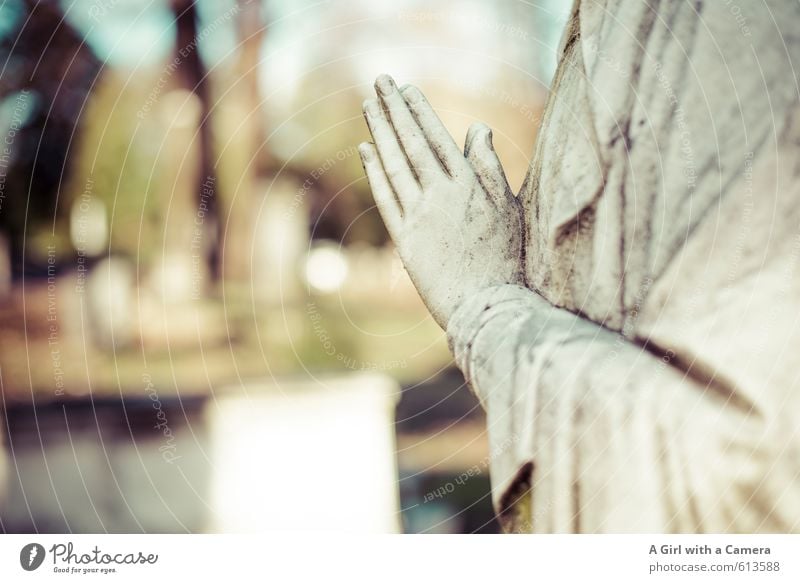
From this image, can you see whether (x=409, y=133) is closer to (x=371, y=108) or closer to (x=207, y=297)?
(x=371, y=108)

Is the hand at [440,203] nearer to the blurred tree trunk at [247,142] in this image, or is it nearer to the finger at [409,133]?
the finger at [409,133]

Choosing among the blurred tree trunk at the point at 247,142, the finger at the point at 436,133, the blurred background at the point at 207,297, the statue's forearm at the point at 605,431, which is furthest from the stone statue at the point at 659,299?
the blurred tree trunk at the point at 247,142

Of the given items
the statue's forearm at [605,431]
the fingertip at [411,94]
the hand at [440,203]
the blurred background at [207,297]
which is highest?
the blurred background at [207,297]

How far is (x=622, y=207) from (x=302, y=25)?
155 inches

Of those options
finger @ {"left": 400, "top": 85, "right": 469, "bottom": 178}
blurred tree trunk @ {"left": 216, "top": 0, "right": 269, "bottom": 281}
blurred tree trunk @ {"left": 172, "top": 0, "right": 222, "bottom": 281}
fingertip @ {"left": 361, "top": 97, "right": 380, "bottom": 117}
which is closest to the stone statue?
finger @ {"left": 400, "top": 85, "right": 469, "bottom": 178}

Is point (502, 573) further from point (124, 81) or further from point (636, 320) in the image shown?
point (124, 81)

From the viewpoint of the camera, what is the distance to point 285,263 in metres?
9.45

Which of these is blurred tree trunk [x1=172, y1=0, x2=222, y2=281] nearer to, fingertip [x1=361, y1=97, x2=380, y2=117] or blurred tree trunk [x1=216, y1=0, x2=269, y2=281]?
blurred tree trunk [x1=216, y1=0, x2=269, y2=281]

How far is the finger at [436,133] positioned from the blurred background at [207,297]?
1.30 ft

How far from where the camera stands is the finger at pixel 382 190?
3.66 feet

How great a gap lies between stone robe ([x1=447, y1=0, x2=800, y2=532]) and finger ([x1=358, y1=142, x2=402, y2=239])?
22 centimetres

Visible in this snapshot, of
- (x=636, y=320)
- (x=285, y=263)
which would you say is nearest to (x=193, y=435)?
(x=636, y=320)

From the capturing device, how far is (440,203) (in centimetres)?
109

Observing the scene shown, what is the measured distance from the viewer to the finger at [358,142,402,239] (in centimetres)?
112
